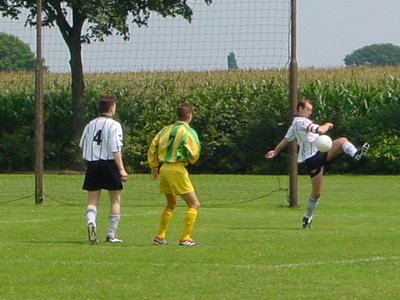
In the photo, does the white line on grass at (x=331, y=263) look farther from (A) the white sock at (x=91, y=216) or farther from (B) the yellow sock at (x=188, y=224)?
(A) the white sock at (x=91, y=216)

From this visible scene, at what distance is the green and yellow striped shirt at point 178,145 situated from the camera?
1517cm

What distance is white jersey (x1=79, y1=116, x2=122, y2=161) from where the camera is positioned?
15539mm

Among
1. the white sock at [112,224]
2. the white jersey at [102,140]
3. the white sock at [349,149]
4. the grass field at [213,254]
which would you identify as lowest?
the grass field at [213,254]

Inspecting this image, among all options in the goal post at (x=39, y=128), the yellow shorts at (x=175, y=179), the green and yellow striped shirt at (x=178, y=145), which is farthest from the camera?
the goal post at (x=39, y=128)

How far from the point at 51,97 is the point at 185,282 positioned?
33.3m

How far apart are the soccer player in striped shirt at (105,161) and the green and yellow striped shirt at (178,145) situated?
57 cm

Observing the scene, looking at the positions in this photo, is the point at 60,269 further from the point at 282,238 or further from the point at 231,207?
the point at 231,207

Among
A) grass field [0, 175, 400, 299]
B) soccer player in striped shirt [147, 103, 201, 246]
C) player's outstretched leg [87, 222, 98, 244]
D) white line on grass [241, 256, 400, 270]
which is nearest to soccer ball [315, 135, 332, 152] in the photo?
grass field [0, 175, 400, 299]

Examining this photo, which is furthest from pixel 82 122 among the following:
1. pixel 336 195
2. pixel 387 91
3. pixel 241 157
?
pixel 336 195

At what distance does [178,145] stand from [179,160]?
8.1 inches

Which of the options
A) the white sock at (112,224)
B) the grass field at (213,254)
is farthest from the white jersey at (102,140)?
the grass field at (213,254)

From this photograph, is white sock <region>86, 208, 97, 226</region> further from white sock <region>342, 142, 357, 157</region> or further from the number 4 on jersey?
white sock <region>342, 142, 357, 157</region>

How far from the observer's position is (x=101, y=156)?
15633 millimetres

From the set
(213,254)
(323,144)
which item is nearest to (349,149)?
(323,144)
